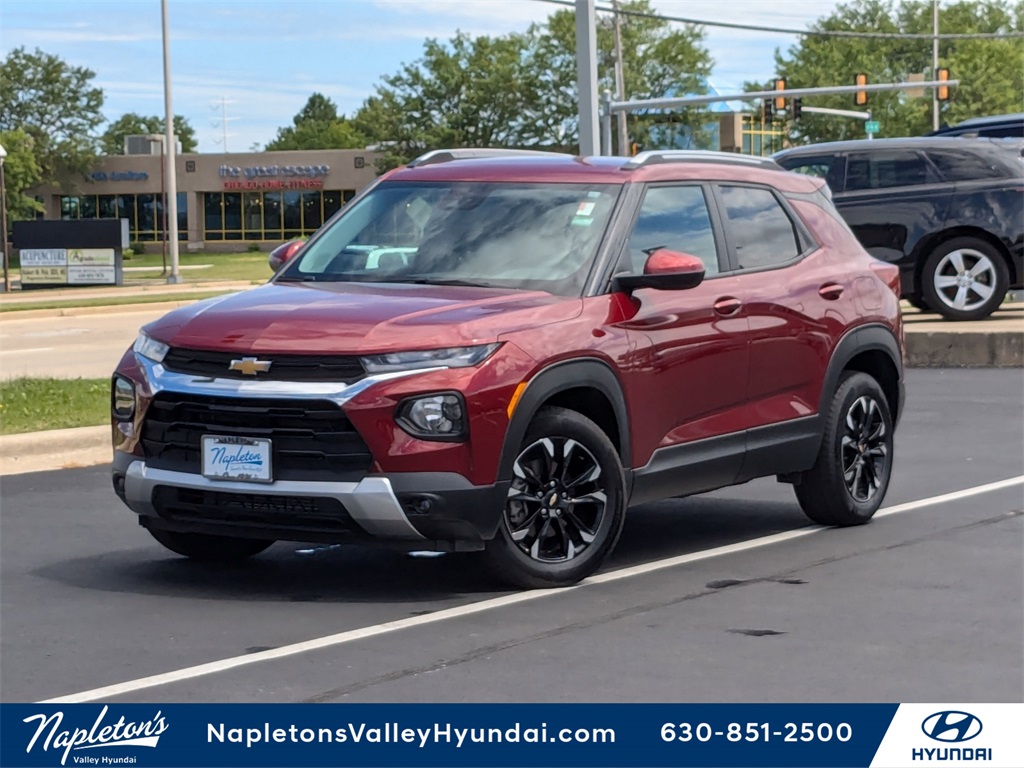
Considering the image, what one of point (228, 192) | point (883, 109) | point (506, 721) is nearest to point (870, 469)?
point (506, 721)

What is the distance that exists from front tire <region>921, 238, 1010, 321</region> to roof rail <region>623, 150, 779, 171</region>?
9.81 metres

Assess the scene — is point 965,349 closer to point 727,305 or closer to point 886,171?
point 886,171

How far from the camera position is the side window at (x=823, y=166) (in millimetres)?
18609

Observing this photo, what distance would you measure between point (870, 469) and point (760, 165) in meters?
1.65

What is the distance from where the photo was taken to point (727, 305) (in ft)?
26.0

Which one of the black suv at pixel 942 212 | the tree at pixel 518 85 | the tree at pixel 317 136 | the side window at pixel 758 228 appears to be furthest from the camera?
the tree at pixel 317 136

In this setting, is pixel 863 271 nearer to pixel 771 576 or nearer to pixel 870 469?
pixel 870 469

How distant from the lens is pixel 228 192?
3455 inches

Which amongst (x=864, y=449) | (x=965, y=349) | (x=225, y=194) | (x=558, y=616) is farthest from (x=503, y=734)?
(x=225, y=194)

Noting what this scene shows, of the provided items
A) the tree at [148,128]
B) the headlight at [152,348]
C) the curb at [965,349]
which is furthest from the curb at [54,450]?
the tree at [148,128]

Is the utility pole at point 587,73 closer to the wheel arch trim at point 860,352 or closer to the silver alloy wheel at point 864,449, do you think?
the wheel arch trim at point 860,352

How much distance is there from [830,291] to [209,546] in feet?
10.7

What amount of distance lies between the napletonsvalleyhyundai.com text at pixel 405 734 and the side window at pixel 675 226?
3.01m

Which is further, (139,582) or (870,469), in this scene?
(870,469)
